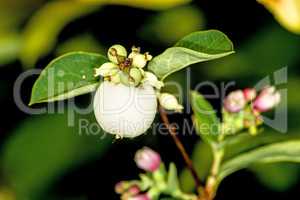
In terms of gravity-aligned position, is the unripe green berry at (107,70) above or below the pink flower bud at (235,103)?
above

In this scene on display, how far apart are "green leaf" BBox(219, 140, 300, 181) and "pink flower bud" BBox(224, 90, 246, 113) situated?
111mm

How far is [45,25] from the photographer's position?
192 centimetres

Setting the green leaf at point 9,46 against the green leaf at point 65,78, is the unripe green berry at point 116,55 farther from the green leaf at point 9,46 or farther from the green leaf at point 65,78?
the green leaf at point 9,46

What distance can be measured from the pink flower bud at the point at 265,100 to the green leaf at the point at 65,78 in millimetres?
457

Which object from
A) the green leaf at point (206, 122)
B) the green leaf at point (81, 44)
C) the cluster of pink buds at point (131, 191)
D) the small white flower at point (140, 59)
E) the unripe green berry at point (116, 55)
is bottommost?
the cluster of pink buds at point (131, 191)

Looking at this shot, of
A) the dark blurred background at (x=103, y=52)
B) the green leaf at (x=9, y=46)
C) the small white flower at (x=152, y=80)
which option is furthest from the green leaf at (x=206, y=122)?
the green leaf at (x=9, y=46)

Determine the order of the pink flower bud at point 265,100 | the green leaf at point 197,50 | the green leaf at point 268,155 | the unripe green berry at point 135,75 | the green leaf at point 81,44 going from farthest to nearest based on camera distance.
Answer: the green leaf at point 81,44
the pink flower bud at point 265,100
the green leaf at point 268,155
the unripe green berry at point 135,75
the green leaf at point 197,50

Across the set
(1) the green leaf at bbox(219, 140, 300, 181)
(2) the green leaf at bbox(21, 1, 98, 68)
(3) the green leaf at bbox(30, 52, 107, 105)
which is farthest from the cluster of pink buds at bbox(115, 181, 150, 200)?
(2) the green leaf at bbox(21, 1, 98, 68)

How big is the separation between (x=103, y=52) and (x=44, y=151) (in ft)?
1.07

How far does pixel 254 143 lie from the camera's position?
1780mm

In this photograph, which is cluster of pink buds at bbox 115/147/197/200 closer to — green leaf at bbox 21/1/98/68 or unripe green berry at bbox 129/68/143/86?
unripe green berry at bbox 129/68/143/86

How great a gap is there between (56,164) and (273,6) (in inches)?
28.8

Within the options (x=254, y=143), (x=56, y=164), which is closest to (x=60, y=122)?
(x=56, y=164)

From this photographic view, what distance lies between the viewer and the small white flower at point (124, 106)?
1.44m
